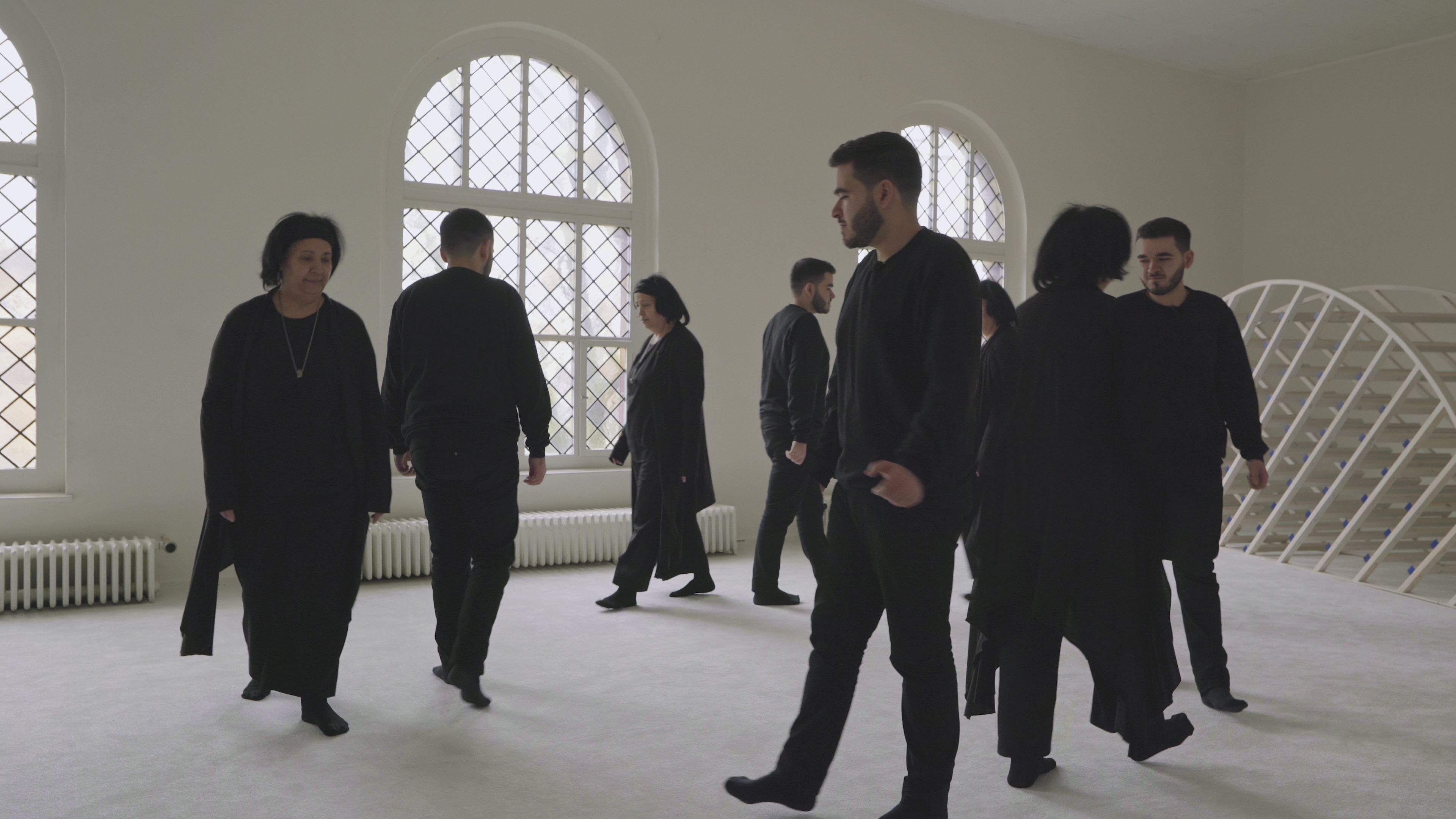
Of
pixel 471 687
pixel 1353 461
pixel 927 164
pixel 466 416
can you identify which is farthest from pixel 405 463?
pixel 927 164

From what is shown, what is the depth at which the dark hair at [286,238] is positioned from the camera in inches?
110

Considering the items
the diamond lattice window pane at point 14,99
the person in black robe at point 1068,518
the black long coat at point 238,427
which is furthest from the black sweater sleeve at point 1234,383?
the diamond lattice window pane at point 14,99

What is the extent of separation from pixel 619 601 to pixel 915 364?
111 inches

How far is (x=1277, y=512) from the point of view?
5945mm

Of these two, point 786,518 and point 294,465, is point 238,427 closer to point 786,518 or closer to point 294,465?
point 294,465

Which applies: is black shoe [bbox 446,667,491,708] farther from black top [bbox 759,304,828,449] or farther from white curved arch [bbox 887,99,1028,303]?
white curved arch [bbox 887,99,1028,303]

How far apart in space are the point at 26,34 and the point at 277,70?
1065 millimetres

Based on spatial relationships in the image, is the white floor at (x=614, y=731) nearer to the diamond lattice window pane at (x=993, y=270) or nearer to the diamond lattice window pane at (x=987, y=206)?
the diamond lattice window pane at (x=993, y=270)

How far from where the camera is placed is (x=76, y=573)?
4414 mm

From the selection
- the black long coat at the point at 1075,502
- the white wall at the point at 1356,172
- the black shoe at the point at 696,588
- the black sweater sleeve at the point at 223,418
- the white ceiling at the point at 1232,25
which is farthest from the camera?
A: the white wall at the point at 1356,172

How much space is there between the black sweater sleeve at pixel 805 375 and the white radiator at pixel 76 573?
9.75 feet

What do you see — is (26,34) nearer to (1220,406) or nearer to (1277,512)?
(1220,406)

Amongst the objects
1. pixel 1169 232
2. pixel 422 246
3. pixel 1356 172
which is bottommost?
pixel 1169 232

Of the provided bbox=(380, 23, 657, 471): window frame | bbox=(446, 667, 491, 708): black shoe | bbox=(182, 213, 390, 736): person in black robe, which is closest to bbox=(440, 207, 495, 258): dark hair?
bbox=(182, 213, 390, 736): person in black robe
